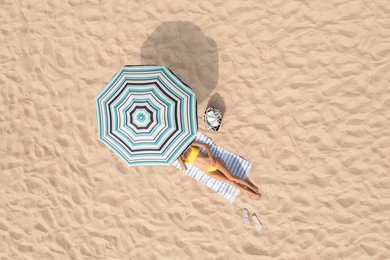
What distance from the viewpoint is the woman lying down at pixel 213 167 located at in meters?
5.65

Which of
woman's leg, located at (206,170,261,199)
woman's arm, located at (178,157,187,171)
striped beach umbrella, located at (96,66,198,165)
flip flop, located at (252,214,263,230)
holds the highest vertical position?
striped beach umbrella, located at (96,66,198,165)

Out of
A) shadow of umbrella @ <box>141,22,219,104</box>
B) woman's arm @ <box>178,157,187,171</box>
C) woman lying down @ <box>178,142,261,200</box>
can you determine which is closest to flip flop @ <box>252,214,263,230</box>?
woman lying down @ <box>178,142,261,200</box>

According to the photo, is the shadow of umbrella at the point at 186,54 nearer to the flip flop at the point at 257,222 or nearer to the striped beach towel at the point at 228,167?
the striped beach towel at the point at 228,167

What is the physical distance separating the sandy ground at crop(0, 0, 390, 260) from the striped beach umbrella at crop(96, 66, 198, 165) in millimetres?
1173

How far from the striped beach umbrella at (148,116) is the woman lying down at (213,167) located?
59cm

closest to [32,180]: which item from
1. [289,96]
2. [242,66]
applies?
[242,66]

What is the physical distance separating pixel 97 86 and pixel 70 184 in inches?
66.6

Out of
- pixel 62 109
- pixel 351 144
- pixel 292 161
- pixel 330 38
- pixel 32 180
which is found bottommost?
pixel 32 180

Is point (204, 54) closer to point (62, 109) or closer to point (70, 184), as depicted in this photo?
point (62, 109)

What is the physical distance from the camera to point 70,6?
22.1ft

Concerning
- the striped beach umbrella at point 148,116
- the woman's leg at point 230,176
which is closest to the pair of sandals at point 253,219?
the woman's leg at point 230,176

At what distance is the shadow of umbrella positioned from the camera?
6211 mm

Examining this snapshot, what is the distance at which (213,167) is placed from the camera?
576 cm

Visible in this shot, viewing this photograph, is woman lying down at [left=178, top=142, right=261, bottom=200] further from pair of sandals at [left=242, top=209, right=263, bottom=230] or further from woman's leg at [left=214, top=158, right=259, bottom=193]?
pair of sandals at [left=242, top=209, right=263, bottom=230]
